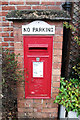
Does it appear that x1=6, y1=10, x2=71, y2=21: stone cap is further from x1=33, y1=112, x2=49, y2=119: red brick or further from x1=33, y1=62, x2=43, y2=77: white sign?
x1=33, y1=112, x2=49, y2=119: red brick

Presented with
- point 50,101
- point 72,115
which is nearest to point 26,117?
point 50,101

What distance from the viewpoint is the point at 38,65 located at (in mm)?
1889

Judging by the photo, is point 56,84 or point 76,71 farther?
point 76,71

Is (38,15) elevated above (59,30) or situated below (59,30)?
above

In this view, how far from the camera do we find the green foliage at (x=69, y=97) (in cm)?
191

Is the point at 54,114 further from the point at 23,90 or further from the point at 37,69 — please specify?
the point at 37,69

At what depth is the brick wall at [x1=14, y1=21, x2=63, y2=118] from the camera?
1810 millimetres

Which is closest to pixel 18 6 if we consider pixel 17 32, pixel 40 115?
pixel 17 32

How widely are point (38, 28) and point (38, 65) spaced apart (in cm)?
58

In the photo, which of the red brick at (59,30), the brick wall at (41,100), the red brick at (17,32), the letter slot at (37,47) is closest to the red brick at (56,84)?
the brick wall at (41,100)

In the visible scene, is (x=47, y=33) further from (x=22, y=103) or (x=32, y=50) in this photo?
(x=22, y=103)

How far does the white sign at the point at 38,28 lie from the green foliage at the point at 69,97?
3.20 ft

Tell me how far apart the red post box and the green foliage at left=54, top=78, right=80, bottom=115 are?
0.22 metres

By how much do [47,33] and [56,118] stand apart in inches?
64.8
